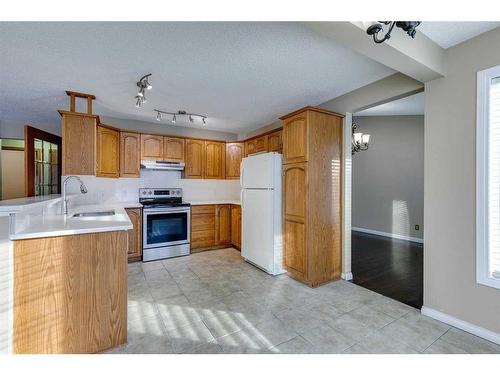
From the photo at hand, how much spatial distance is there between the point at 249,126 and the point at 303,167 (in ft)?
7.41

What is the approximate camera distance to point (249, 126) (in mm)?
4871

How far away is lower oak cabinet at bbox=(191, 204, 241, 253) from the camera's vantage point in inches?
171

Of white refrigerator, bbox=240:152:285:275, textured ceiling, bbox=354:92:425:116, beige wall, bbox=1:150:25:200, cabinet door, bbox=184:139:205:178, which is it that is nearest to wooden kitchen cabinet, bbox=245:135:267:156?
white refrigerator, bbox=240:152:285:275

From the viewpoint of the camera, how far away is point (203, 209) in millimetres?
4441

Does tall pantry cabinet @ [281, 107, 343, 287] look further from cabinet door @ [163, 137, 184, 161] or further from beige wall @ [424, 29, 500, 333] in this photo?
cabinet door @ [163, 137, 184, 161]

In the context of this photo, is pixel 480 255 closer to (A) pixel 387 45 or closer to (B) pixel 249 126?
(A) pixel 387 45

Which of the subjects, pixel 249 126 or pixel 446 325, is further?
pixel 249 126

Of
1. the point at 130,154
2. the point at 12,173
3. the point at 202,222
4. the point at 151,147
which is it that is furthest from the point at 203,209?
the point at 12,173

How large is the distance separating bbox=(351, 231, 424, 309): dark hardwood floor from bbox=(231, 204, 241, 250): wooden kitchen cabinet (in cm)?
202

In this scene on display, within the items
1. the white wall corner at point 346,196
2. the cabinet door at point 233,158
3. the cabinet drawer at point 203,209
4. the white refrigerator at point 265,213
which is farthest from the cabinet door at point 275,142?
the cabinet drawer at point 203,209

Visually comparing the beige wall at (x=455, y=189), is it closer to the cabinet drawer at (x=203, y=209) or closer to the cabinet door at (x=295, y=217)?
the cabinet door at (x=295, y=217)

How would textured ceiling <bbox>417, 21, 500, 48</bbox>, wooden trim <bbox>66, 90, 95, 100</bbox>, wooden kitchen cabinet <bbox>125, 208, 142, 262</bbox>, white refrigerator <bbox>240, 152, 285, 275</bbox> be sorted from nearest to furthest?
textured ceiling <bbox>417, 21, 500, 48</bbox> → wooden trim <bbox>66, 90, 95, 100</bbox> → white refrigerator <bbox>240, 152, 285, 275</bbox> → wooden kitchen cabinet <bbox>125, 208, 142, 262</bbox>

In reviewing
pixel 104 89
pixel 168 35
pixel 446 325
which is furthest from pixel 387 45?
pixel 104 89
